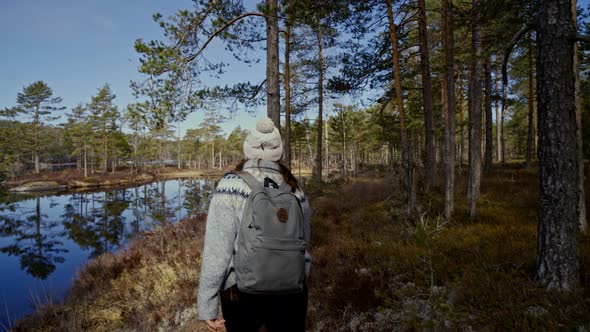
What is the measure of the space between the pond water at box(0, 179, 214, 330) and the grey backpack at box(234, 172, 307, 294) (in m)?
7.03

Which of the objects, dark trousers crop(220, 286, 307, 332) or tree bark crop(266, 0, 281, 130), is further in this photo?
tree bark crop(266, 0, 281, 130)

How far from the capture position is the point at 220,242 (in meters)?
1.63

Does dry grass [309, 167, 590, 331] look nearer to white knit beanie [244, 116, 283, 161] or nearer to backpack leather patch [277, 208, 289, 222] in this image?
backpack leather patch [277, 208, 289, 222]

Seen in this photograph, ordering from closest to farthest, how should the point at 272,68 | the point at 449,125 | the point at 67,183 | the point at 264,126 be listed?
1. the point at 264,126
2. the point at 272,68
3. the point at 449,125
4. the point at 67,183

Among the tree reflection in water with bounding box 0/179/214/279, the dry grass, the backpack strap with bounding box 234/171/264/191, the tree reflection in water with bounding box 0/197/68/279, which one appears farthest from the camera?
the tree reflection in water with bounding box 0/179/214/279

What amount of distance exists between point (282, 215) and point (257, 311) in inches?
23.4

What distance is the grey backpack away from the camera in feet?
4.91

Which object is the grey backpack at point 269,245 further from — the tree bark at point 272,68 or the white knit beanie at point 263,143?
the tree bark at point 272,68

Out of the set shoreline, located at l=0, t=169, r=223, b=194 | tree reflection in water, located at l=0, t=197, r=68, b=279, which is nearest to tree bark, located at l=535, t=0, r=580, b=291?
tree reflection in water, located at l=0, t=197, r=68, b=279

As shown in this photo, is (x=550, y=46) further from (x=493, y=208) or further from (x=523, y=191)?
(x=523, y=191)

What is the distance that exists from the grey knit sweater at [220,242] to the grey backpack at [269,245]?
7cm

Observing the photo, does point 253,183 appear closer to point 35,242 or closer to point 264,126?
point 264,126

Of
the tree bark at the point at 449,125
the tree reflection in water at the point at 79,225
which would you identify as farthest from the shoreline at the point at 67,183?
the tree bark at the point at 449,125

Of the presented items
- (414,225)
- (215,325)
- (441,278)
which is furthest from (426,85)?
(215,325)
